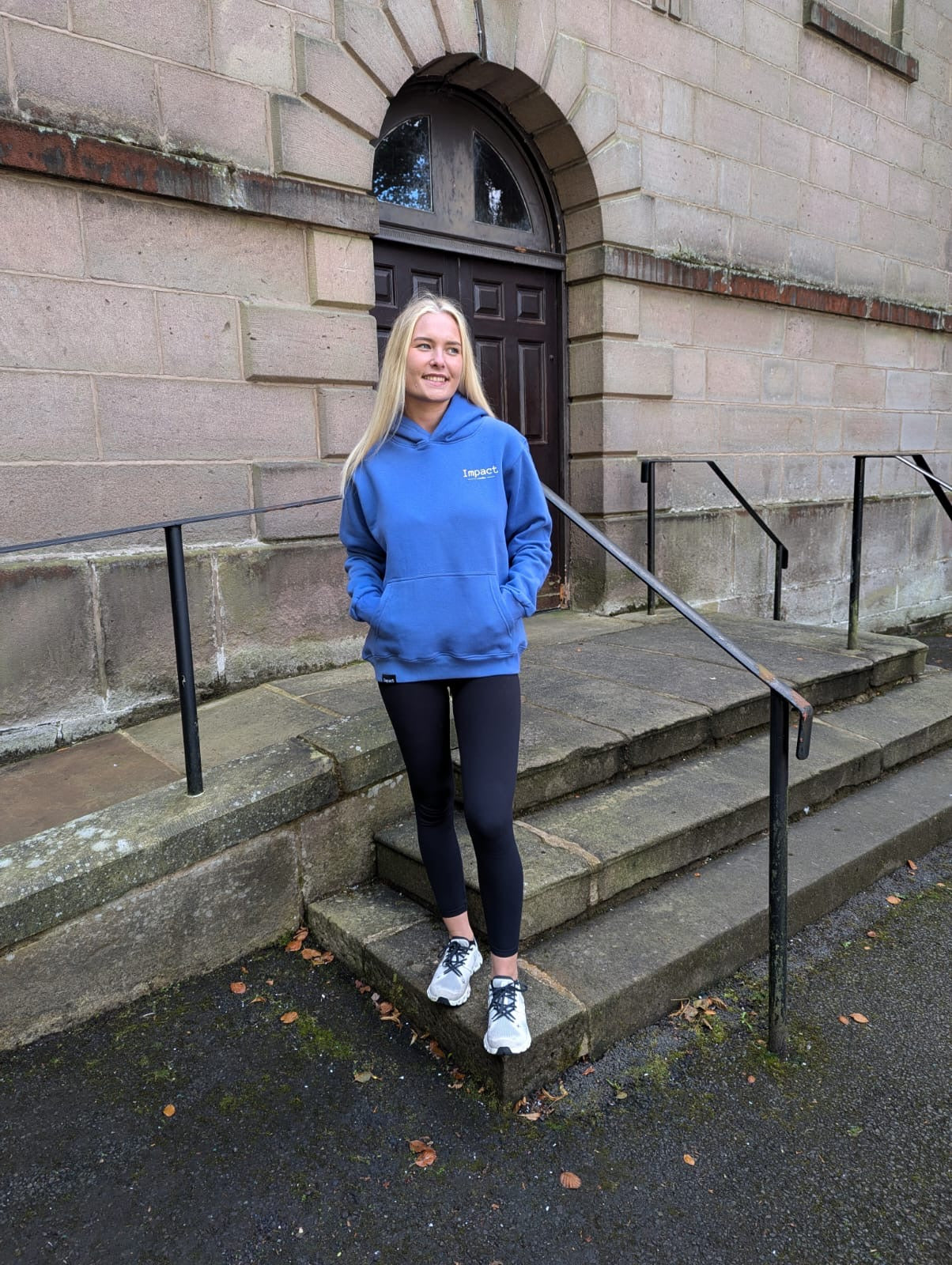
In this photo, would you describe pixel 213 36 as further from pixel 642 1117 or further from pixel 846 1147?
pixel 846 1147

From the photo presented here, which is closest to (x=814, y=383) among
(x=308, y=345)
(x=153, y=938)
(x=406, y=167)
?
(x=406, y=167)

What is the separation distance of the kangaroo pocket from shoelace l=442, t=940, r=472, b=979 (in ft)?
2.70

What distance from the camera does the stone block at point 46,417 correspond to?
3.31m

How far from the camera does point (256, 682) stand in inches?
161

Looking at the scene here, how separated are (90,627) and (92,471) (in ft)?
2.19

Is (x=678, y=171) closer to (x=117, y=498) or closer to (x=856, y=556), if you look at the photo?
(x=856, y=556)

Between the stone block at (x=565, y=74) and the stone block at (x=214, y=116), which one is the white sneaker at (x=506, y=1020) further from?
the stone block at (x=565, y=74)

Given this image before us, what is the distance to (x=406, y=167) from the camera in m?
4.77

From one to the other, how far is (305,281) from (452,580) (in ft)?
8.87

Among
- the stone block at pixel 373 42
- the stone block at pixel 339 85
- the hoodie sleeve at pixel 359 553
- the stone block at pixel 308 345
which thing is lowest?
the hoodie sleeve at pixel 359 553

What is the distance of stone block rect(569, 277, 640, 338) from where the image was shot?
5.37 m

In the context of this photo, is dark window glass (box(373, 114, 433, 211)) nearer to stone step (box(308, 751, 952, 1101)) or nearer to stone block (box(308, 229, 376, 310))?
stone block (box(308, 229, 376, 310))

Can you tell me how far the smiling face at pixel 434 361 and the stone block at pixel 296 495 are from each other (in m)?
1.91

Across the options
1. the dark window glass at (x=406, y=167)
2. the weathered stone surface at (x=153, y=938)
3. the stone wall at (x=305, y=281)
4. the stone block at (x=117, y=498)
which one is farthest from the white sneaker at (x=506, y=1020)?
the dark window glass at (x=406, y=167)
